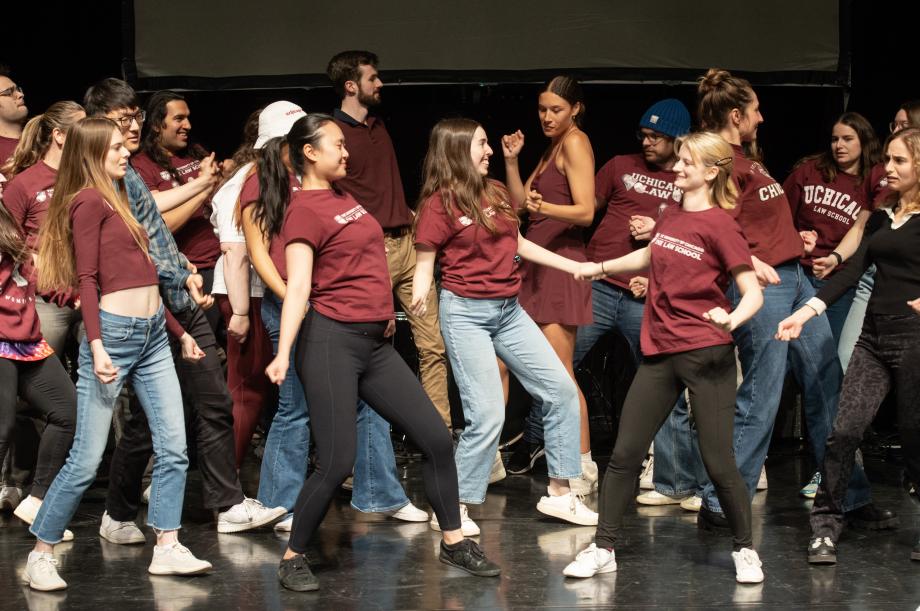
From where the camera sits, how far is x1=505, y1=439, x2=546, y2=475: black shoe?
5.73m

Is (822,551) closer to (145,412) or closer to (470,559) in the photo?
(470,559)

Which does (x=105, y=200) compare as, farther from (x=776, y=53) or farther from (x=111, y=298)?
(x=776, y=53)

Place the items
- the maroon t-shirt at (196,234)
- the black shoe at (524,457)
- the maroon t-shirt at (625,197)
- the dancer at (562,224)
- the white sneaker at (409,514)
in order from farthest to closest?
the black shoe at (524,457), the maroon t-shirt at (196,234), the maroon t-shirt at (625,197), the dancer at (562,224), the white sneaker at (409,514)

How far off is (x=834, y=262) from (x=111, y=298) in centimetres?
295

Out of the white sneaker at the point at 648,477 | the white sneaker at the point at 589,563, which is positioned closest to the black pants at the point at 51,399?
the white sneaker at the point at 589,563

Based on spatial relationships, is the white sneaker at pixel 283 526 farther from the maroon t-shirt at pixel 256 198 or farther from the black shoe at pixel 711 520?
the black shoe at pixel 711 520

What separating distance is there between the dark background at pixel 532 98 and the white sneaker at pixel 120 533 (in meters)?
2.84

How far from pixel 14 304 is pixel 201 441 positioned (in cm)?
83

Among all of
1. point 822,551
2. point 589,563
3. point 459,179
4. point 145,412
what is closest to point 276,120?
point 459,179

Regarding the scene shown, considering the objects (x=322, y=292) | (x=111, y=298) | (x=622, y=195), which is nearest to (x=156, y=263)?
(x=111, y=298)

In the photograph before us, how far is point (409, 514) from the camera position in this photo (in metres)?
4.81

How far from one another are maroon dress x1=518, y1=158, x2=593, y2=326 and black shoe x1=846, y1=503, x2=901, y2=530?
1.29 metres

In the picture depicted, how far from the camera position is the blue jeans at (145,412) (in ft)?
12.9

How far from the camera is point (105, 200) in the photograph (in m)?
3.95
